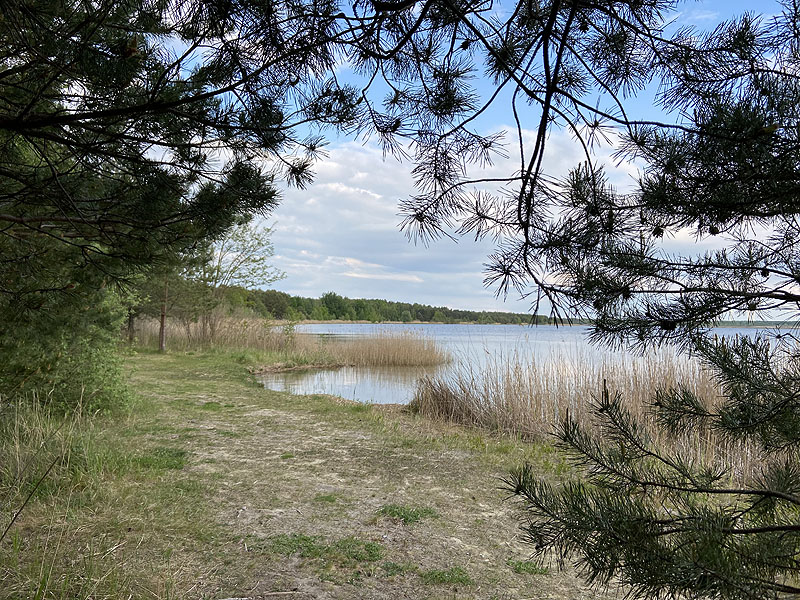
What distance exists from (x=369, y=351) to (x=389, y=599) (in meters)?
12.9

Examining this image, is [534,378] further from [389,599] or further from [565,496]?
[565,496]

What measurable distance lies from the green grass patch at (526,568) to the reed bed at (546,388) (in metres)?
3.21

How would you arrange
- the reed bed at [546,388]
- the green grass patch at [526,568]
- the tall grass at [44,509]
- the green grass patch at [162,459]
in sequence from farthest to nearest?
the reed bed at [546,388] → the green grass patch at [162,459] → the green grass patch at [526,568] → the tall grass at [44,509]

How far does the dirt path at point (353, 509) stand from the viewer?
8.45 ft

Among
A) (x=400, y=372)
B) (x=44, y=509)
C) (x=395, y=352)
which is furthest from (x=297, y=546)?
(x=395, y=352)

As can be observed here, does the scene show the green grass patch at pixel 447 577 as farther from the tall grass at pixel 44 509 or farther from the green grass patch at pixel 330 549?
the tall grass at pixel 44 509

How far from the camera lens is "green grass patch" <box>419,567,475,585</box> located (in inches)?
103

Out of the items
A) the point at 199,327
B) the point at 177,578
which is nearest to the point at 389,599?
the point at 177,578

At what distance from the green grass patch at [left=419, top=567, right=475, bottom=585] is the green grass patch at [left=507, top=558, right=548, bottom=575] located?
31cm

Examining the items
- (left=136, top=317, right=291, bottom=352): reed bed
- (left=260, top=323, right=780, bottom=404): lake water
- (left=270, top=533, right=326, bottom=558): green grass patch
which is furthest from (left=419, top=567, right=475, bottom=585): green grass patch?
(left=136, top=317, right=291, bottom=352): reed bed

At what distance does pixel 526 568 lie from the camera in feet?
9.24

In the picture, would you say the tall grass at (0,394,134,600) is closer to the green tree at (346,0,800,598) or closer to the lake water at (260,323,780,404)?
the green tree at (346,0,800,598)

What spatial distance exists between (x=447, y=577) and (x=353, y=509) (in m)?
1.08

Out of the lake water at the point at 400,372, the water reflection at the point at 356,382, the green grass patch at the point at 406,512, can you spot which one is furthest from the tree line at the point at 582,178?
the water reflection at the point at 356,382
